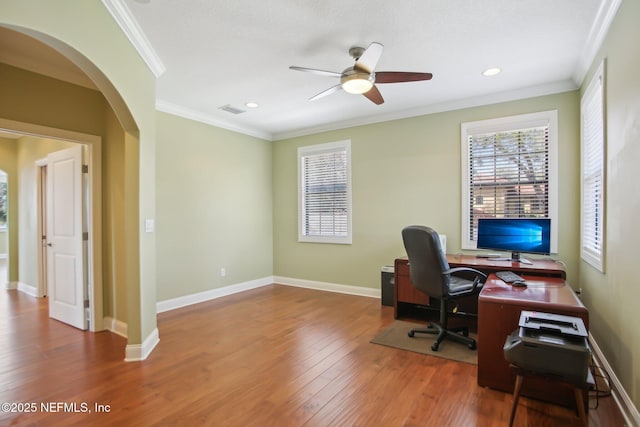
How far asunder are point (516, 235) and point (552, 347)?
2.08 meters

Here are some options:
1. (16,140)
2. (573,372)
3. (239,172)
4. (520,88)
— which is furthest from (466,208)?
(16,140)

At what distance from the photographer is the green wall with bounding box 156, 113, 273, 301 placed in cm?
435

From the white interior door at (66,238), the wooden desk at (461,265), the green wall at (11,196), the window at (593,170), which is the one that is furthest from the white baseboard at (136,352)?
the green wall at (11,196)

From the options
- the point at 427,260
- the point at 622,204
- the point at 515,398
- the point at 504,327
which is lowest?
the point at 515,398

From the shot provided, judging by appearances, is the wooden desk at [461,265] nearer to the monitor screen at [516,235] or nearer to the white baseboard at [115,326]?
the monitor screen at [516,235]

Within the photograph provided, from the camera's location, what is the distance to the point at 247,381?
8.10 ft

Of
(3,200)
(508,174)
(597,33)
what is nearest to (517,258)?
(508,174)

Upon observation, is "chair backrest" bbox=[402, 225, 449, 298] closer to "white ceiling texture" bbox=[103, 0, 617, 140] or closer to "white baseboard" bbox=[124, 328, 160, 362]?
"white ceiling texture" bbox=[103, 0, 617, 140]

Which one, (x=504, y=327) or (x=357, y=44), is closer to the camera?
(x=504, y=327)

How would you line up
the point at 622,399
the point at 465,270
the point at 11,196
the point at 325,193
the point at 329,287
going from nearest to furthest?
the point at 622,399
the point at 465,270
the point at 329,287
the point at 325,193
the point at 11,196

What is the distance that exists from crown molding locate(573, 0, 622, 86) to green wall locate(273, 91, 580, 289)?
0.58 meters

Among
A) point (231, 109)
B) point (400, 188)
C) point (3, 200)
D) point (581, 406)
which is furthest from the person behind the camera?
point (3, 200)

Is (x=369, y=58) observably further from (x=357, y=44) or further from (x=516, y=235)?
(x=516, y=235)

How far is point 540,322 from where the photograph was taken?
2.00 meters
